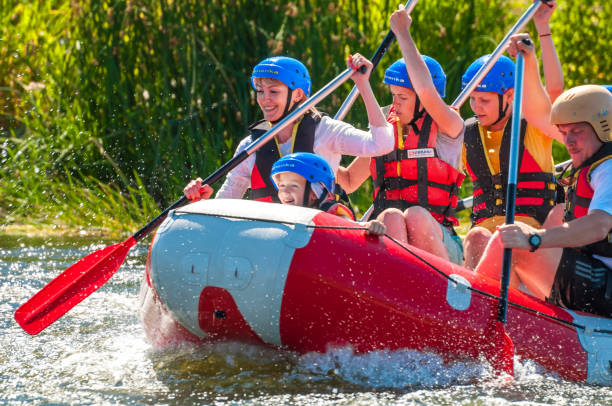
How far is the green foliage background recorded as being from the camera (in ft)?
24.0

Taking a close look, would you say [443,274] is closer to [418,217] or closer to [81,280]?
[418,217]

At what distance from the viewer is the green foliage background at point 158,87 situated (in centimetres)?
733

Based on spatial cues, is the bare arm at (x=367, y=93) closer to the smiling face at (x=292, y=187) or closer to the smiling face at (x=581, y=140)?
the smiling face at (x=292, y=187)

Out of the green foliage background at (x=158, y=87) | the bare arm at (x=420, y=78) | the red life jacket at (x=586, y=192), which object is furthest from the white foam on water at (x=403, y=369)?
the green foliage background at (x=158, y=87)

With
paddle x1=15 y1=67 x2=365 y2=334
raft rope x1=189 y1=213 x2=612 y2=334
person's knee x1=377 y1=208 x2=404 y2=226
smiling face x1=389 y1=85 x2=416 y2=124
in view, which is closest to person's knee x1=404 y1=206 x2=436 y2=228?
person's knee x1=377 y1=208 x2=404 y2=226

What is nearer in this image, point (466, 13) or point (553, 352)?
point (553, 352)

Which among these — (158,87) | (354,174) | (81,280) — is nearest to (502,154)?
(354,174)

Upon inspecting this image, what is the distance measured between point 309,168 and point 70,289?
1219mm

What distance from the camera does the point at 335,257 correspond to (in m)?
3.54

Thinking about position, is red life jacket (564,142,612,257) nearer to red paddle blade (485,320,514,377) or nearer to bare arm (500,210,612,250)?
bare arm (500,210,612,250)

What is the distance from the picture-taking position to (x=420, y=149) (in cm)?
450

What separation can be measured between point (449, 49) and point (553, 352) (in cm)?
496

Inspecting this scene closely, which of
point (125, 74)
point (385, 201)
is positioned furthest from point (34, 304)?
point (125, 74)

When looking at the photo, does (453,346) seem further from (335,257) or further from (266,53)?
(266,53)
